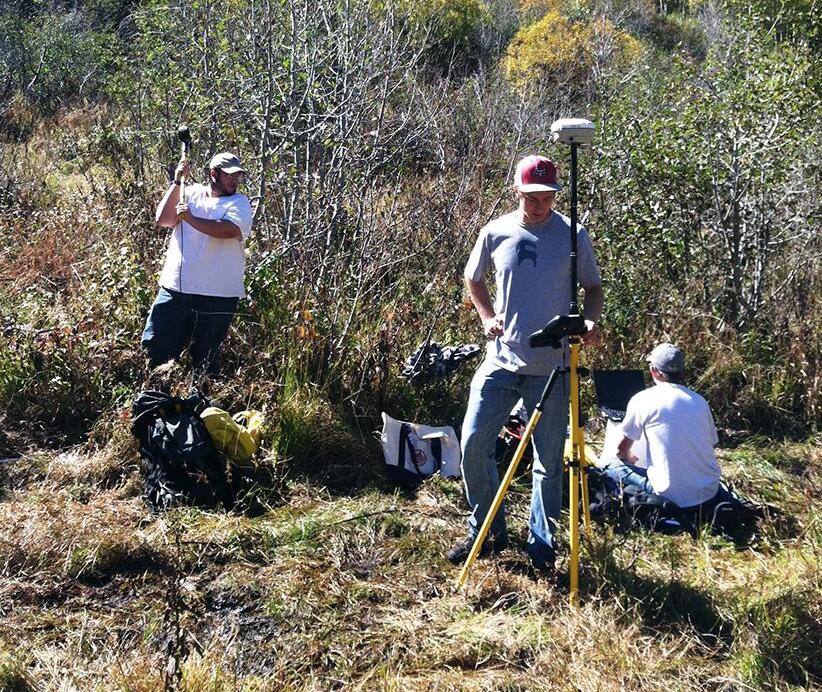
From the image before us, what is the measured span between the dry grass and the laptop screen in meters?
0.99

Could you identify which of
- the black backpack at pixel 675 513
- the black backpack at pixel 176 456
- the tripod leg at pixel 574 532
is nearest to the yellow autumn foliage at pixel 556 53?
the black backpack at pixel 675 513

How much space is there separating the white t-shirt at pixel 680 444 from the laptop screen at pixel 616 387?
2.30 feet

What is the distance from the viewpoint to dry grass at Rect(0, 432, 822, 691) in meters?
3.35

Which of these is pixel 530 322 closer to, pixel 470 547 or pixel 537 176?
pixel 537 176

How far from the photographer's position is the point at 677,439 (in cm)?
460

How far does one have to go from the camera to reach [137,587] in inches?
156

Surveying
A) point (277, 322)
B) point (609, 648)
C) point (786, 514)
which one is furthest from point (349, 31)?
point (609, 648)

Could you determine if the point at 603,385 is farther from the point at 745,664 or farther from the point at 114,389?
the point at 114,389

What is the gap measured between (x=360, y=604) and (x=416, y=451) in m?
1.38

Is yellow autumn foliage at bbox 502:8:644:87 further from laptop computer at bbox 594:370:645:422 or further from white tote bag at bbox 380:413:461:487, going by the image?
white tote bag at bbox 380:413:461:487

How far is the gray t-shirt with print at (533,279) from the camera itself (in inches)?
→ 153

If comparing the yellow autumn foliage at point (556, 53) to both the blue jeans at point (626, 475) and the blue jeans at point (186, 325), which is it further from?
the blue jeans at point (626, 475)

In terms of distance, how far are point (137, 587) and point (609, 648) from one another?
6.37ft

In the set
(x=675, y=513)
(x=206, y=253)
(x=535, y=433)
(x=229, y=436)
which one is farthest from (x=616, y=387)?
(x=206, y=253)
